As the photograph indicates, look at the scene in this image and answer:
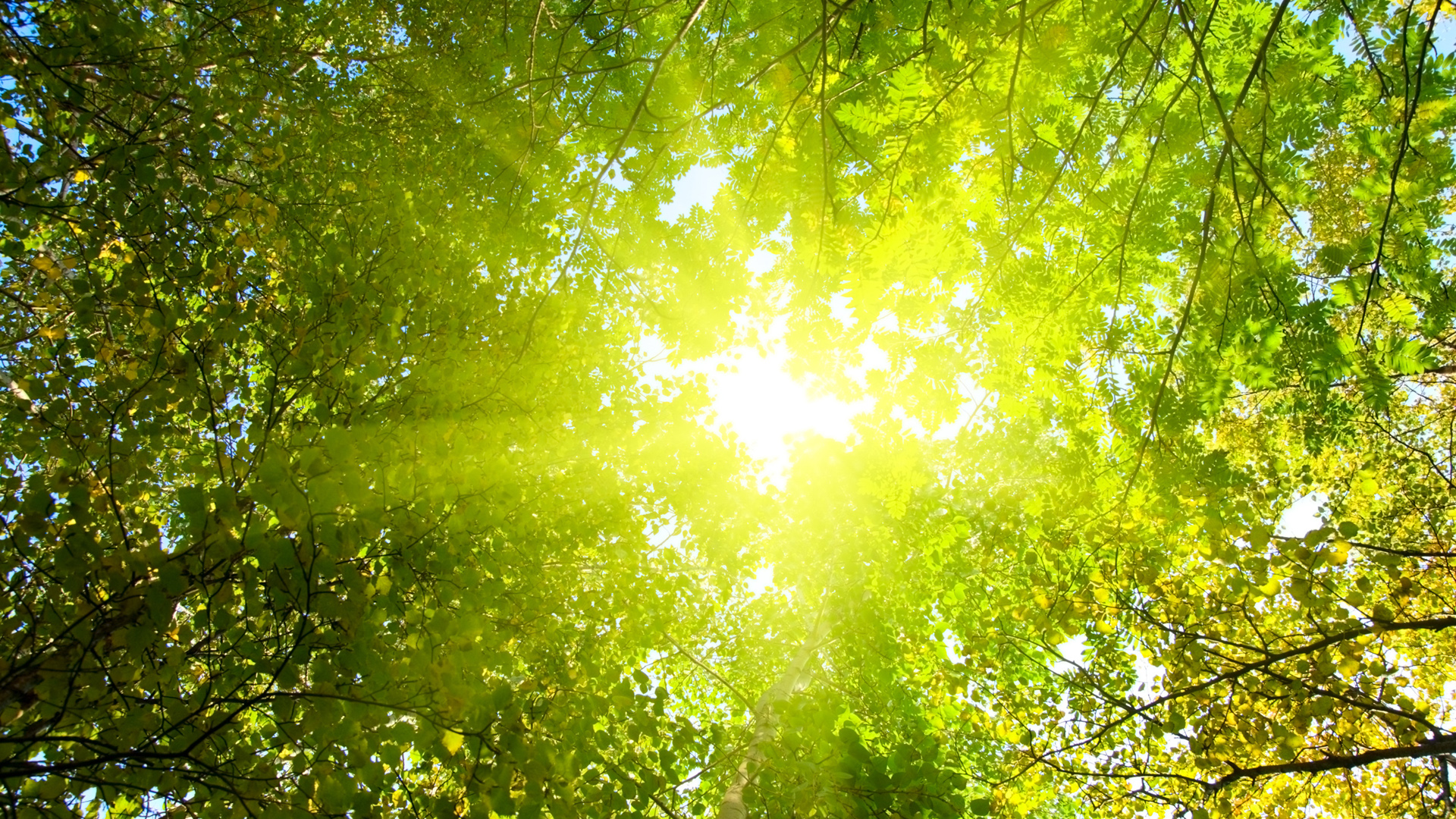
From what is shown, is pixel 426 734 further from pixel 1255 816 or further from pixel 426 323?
pixel 1255 816

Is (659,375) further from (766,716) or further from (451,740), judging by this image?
(451,740)

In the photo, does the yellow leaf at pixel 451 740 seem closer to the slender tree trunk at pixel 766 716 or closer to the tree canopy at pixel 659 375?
the tree canopy at pixel 659 375

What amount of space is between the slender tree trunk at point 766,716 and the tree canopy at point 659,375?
0.45ft

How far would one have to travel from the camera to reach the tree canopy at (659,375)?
180 cm

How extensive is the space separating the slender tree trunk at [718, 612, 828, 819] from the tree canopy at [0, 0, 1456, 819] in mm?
136

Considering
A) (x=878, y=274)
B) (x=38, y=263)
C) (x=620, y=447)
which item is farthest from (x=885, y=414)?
(x=38, y=263)

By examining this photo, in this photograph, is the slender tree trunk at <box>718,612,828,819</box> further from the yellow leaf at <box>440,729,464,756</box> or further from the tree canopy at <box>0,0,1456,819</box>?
the yellow leaf at <box>440,729,464,756</box>

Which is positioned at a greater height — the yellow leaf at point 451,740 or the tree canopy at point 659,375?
the tree canopy at point 659,375

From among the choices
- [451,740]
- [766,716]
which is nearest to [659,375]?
[766,716]

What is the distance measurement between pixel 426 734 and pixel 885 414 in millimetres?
2808

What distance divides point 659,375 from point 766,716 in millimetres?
3121

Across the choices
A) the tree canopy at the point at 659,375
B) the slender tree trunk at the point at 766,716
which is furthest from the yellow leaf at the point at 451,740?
the slender tree trunk at the point at 766,716

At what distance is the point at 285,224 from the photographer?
4.18 metres

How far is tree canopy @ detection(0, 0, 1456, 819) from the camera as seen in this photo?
5.92 feet
